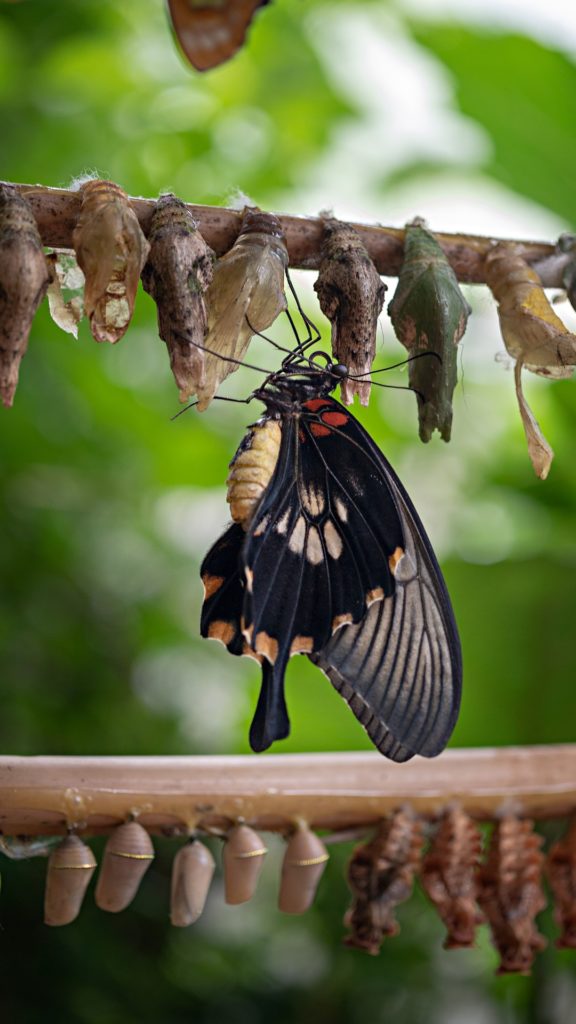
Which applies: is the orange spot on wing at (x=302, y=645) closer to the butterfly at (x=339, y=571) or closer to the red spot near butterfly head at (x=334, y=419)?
the butterfly at (x=339, y=571)

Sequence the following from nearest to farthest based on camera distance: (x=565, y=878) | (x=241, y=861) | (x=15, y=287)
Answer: (x=15, y=287)
(x=241, y=861)
(x=565, y=878)

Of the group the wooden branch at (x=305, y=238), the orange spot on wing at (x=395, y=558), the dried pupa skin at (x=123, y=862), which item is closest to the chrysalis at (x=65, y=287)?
the wooden branch at (x=305, y=238)

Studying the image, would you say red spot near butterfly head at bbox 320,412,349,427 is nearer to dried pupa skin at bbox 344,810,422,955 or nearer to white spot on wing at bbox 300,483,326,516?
white spot on wing at bbox 300,483,326,516

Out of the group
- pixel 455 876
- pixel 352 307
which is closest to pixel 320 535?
pixel 352 307

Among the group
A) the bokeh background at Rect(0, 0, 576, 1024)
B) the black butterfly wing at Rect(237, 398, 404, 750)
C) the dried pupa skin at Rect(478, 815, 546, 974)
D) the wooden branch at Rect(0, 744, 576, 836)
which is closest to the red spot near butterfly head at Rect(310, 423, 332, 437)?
the black butterfly wing at Rect(237, 398, 404, 750)

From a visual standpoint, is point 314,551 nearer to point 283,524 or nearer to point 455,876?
point 283,524

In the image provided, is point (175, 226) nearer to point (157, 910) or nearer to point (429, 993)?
point (157, 910)
